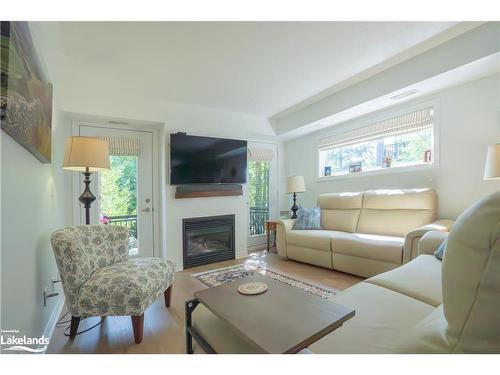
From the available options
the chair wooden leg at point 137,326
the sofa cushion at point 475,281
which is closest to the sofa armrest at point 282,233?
the chair wooden leg at point 137,326

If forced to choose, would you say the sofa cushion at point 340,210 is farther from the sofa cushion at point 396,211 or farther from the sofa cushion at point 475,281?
the sofa cushion at point 475,281

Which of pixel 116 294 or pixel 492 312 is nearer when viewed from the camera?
pixel 492 312

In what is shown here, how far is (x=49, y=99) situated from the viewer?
1.75 meters

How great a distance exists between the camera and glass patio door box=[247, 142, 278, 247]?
180 inches

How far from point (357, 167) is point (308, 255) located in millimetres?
1637

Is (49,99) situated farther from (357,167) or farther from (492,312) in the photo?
(357,167)

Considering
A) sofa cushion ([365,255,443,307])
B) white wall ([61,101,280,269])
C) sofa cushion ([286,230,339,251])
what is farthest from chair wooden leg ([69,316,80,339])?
sofa cushion ([286,230,339,251])

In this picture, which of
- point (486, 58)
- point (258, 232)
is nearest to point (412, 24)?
point (486, 58)

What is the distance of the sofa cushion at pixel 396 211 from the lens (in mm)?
2844

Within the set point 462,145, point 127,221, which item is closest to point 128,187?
point 127,221

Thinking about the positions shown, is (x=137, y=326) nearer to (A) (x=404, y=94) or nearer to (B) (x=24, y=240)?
(B) (x=24, y=240)

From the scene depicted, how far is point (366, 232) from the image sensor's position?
325cm
